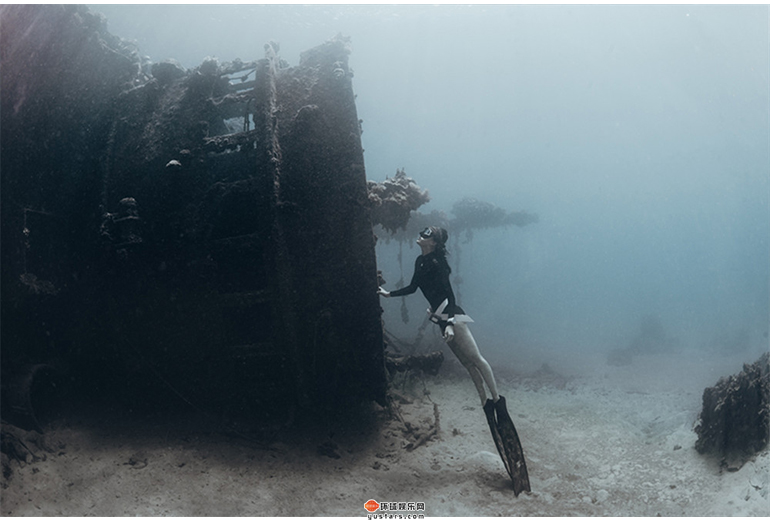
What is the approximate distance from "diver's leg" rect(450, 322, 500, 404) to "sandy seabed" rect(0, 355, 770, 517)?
124cm

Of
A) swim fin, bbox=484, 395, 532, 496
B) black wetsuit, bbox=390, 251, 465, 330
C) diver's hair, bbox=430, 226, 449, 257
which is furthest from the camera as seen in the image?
diver's hair, bbox=430, 226, 449, 257

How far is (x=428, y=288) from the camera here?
4.87 metres

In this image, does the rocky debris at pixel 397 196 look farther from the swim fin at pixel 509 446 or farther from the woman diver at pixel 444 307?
the swim fin at pixel 509 446

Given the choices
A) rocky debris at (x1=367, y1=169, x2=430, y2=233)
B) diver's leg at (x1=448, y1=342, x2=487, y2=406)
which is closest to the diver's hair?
diver's leg at (x1=448, y1=342, x2=487, y2=406)

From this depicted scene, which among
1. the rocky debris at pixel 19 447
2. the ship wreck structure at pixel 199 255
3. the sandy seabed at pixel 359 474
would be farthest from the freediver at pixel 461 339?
the rocky debris at pixel 19 447

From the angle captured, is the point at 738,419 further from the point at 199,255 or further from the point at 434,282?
the point at 199,255

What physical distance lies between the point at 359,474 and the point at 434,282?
2545 mm

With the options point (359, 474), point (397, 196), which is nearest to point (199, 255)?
point (359, 474)

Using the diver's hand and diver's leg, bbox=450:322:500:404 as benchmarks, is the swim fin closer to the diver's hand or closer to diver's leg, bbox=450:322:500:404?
diver's leg, bbox=450:322:500:404

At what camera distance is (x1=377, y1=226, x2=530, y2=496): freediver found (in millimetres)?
4492

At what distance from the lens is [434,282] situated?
191 inches

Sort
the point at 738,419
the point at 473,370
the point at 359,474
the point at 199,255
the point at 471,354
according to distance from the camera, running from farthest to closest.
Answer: the point at 738,419 < the point at 473,370 < the point at 471,354 < the point at 199,255 < the point at 359,474

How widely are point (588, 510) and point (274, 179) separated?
5.52 meters

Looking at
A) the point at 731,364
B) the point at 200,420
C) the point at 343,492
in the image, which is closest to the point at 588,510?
the point at 343,492
